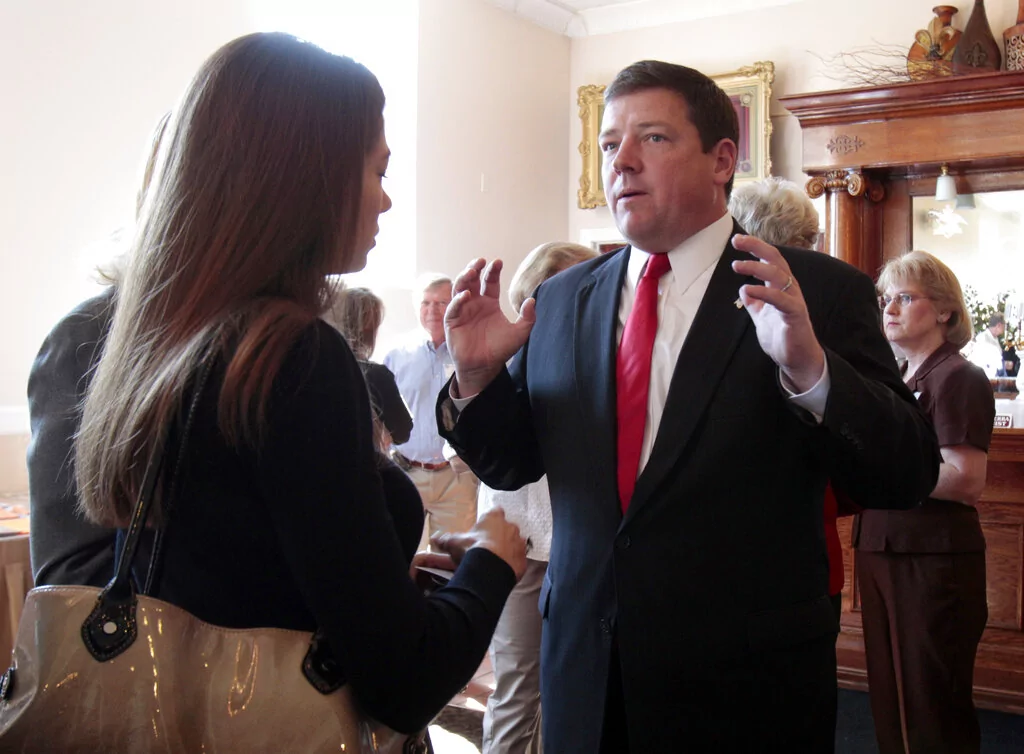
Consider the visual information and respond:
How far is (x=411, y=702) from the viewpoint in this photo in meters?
0.98

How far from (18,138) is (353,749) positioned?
4410 millimetres

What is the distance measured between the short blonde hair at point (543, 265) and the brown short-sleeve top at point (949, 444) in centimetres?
104

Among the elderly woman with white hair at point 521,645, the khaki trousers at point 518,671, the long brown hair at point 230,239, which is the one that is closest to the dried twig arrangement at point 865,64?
the elderly woman with white hair at point 521,645

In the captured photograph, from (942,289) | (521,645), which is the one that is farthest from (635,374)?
(942,289)

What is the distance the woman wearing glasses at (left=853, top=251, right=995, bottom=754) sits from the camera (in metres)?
2.68

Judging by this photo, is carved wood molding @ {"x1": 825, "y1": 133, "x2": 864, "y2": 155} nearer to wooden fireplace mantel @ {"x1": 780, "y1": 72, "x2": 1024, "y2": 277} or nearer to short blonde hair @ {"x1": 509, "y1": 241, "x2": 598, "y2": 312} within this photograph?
wooden fireplace mantel @ {"x1": 780, "y1": 72, "x2": 1024, "y2": 277}

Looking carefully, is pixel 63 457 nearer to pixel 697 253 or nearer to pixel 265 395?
pixel 265 395

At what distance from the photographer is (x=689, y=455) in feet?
4.88

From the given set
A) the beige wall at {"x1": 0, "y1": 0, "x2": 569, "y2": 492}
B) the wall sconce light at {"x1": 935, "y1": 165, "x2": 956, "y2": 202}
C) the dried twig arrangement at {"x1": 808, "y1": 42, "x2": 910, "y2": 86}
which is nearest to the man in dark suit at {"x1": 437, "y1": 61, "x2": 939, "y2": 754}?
the beige wall at {"x1": 0, "y1": 0, "x2": 569, "y2": 492}

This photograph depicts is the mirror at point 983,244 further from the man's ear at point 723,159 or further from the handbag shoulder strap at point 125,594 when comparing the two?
the handbag shoulder strap at point 125,594

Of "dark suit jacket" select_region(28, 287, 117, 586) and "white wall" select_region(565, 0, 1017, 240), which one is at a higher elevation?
"white wall" select_region(565, 0, 1017, 240)

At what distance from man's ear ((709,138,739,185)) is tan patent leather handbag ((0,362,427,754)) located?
Answer: 1116mm

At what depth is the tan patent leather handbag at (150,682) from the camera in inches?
34.5

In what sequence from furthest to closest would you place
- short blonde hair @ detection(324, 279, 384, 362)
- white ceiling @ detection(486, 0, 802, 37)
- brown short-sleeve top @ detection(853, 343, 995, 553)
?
1. white ceiling @ detection(486, 0, 802, 37)
2. short blonde hair @ detection(324, 279, 384, 362)
3. brown short-sleeve top @ detection(853, 343, 995, 553)
